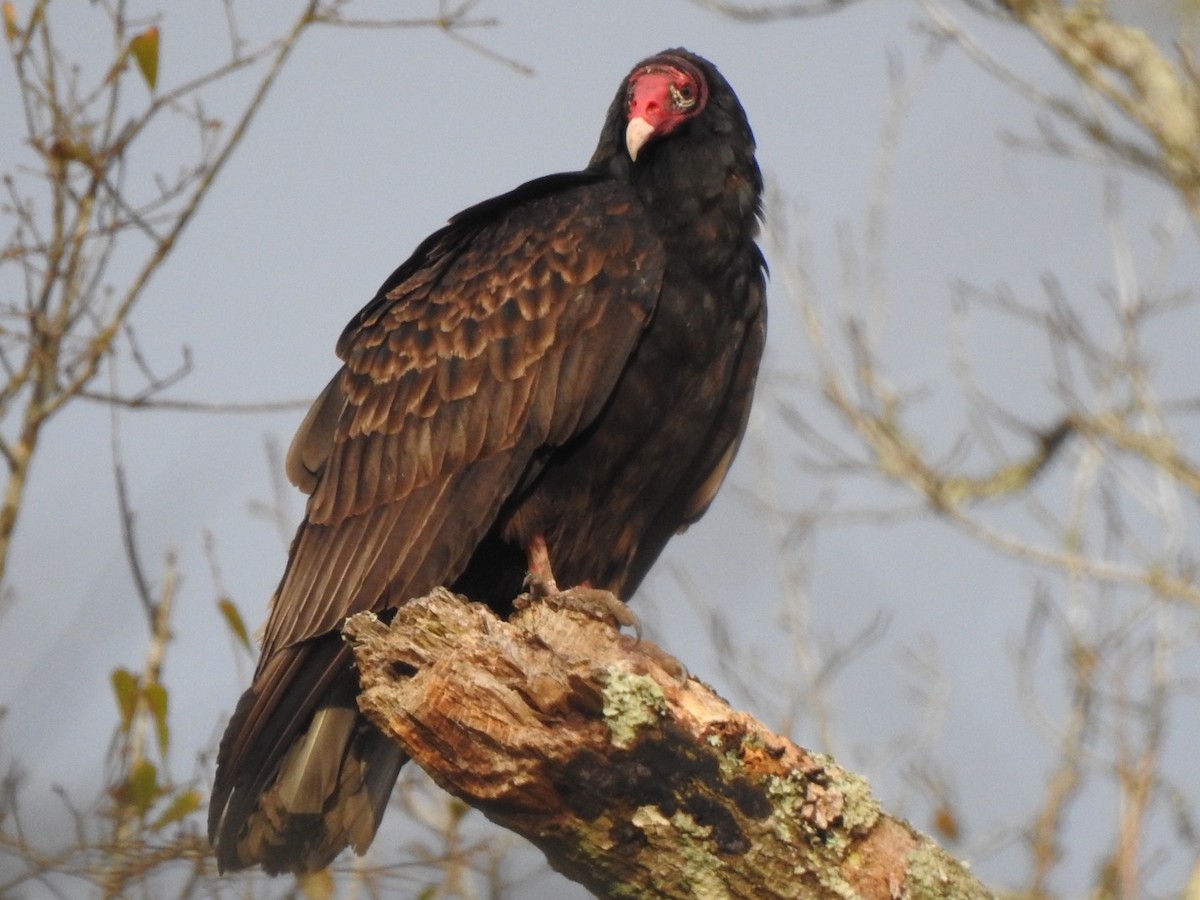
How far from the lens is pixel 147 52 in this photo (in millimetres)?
4660

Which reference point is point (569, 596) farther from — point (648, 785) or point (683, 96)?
point (683, 96)

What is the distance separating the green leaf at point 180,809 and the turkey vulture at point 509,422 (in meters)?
0.65

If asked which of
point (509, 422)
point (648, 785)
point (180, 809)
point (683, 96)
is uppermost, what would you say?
point (683, 96)

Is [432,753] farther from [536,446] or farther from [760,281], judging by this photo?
[760,281]

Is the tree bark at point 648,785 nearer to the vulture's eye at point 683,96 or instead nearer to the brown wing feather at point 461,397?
the brown wing feather at point 461,397

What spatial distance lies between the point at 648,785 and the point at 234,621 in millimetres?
2086

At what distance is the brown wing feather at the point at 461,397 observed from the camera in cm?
371

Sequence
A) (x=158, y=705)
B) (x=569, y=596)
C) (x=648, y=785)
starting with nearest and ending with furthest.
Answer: (x=648, y=785)
(x=569, y=596)
(x=158, y=705)

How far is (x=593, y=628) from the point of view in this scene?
3.06 m

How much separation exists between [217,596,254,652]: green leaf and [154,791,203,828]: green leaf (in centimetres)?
49

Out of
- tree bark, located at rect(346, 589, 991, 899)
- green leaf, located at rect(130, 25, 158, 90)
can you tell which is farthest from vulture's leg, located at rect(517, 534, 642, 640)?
green leaf, located at rect(130, 25, 158, 90)

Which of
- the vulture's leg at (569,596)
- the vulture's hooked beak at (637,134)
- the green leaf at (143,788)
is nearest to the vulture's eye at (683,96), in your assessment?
the vulture's hooked beak at (637,134)

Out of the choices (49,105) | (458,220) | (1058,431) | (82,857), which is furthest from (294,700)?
(1058,431)

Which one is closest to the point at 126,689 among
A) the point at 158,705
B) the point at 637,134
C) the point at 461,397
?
the point at 158,705
